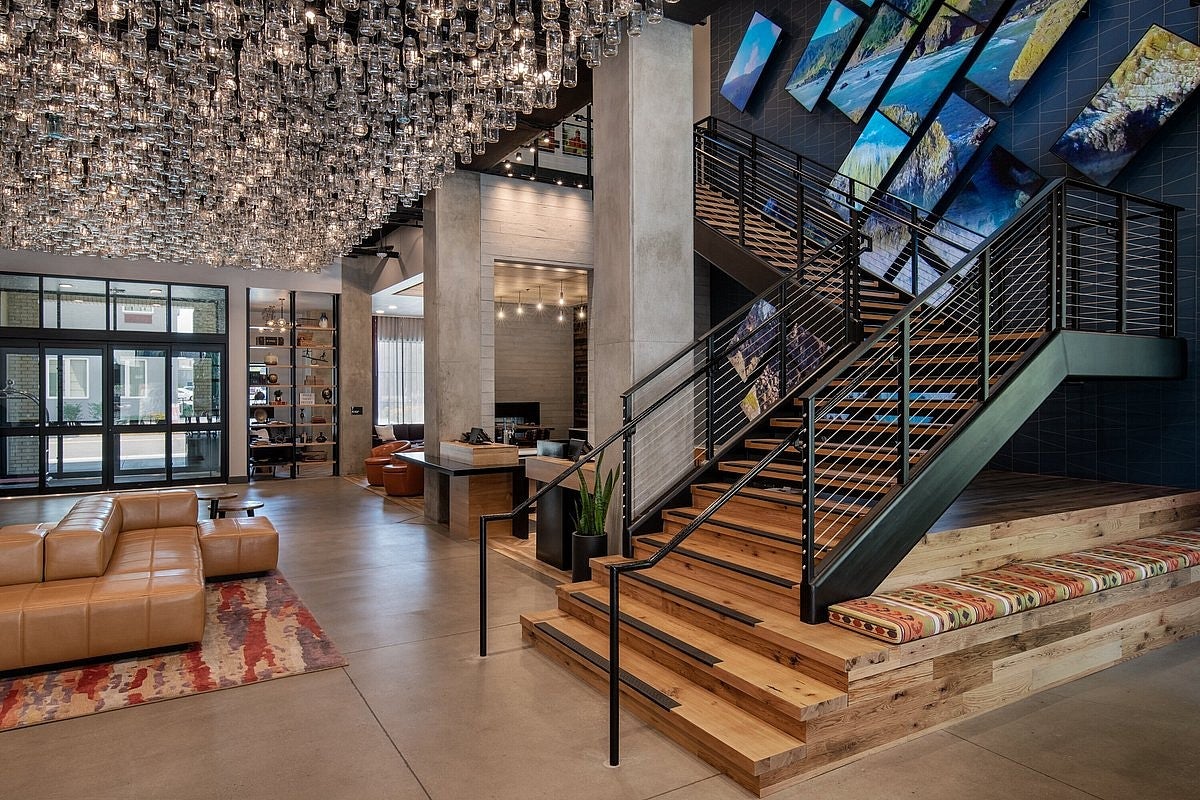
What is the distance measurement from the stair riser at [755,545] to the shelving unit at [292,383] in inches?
430

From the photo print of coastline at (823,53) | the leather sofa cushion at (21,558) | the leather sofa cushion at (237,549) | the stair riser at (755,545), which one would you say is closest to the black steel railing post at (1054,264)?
the stair riser at (755,545)

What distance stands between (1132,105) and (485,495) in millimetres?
7091

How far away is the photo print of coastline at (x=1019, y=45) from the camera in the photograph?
6.64 meters

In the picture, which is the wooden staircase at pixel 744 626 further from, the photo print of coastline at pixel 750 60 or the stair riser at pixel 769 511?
the photo print of coastline at pixel 750 60

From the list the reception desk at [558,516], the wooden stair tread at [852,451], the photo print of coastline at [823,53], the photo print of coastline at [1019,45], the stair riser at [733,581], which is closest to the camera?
the stair riser at [733,581]

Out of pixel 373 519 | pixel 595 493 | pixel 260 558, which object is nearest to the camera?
pixel 595 493

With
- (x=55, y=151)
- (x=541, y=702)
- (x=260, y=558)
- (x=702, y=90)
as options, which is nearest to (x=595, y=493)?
(x=541, y=702)

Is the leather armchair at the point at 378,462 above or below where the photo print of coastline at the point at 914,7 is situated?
below

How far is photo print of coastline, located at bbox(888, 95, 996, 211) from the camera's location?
24.3ft

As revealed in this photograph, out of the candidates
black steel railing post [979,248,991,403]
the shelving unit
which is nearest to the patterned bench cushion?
black steel railing post [979,248,991,403]

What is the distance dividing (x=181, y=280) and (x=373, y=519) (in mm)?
6269

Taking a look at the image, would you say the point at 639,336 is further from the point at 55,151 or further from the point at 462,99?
the point at 55,151

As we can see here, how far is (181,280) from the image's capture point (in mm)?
12305

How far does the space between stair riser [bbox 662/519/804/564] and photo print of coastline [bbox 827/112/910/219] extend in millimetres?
4943
